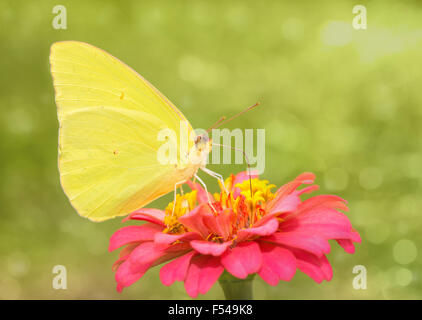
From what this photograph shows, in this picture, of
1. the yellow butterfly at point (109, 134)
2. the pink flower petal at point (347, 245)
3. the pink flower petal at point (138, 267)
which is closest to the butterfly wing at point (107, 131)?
the yellow butterfly at point (109, 134)

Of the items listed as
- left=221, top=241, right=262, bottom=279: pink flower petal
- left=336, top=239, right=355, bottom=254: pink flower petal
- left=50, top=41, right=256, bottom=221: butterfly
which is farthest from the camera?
left=50, top=41, right=256, bottom=221: butterfly

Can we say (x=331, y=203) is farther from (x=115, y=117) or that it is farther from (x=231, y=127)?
(x=231, y=127)

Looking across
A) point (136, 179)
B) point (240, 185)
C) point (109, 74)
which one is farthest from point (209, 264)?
point (109, 74)

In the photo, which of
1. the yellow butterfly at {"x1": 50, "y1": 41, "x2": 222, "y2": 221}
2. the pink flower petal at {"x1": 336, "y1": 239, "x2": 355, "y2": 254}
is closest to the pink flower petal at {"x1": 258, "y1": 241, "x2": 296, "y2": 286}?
the pink flower petal at {"x1": 336, "y1": 239, "x2": 355, "y2": 254}

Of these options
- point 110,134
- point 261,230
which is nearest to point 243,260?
point 261,230

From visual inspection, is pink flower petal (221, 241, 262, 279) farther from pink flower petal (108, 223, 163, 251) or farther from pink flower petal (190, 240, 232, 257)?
pink flower petal (108, 223, 163, 251)

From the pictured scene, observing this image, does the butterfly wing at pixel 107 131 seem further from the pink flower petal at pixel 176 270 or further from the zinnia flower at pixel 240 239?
the pink flower petal at pixel 176 270

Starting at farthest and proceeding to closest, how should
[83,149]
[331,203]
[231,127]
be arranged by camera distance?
[231,127] < [83,149] < [331,203]
